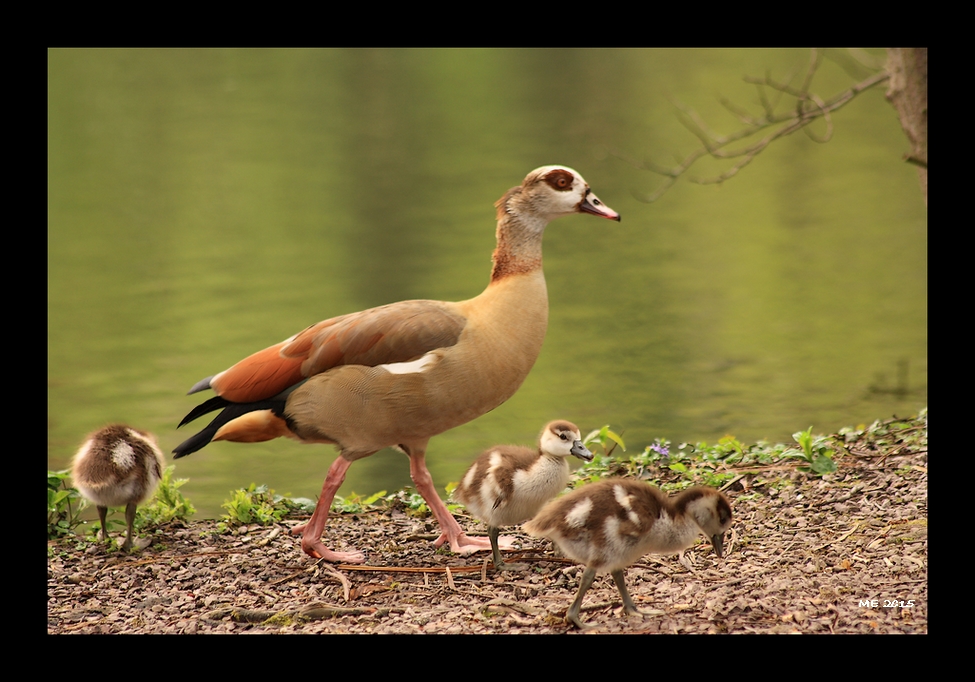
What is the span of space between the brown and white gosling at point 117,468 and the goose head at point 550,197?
2.35 meters

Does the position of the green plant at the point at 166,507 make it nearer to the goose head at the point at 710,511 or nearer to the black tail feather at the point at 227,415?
the black tail feather at the point at 227,415

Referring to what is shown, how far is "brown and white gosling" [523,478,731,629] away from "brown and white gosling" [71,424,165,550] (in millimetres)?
2248

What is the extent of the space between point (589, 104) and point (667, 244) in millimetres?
9103

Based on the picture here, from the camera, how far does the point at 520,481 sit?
5613mm

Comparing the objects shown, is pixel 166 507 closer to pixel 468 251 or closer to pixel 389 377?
pixel 389 377

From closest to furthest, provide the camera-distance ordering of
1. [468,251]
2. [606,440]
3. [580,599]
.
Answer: [580,599], [606,440], [468,251]

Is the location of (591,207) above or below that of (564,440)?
above

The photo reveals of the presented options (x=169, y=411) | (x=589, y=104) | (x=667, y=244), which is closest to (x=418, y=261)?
(x=667, y=244)

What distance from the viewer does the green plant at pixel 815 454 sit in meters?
6.69

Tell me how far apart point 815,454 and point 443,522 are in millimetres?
2358

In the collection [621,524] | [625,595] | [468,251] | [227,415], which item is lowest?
[625,595]

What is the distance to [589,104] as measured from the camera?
74.6 feet

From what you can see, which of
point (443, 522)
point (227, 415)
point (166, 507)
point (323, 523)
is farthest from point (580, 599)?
point (166, 507)

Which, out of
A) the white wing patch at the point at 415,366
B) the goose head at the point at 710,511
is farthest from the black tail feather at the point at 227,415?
the goose head at the point at 710,511
